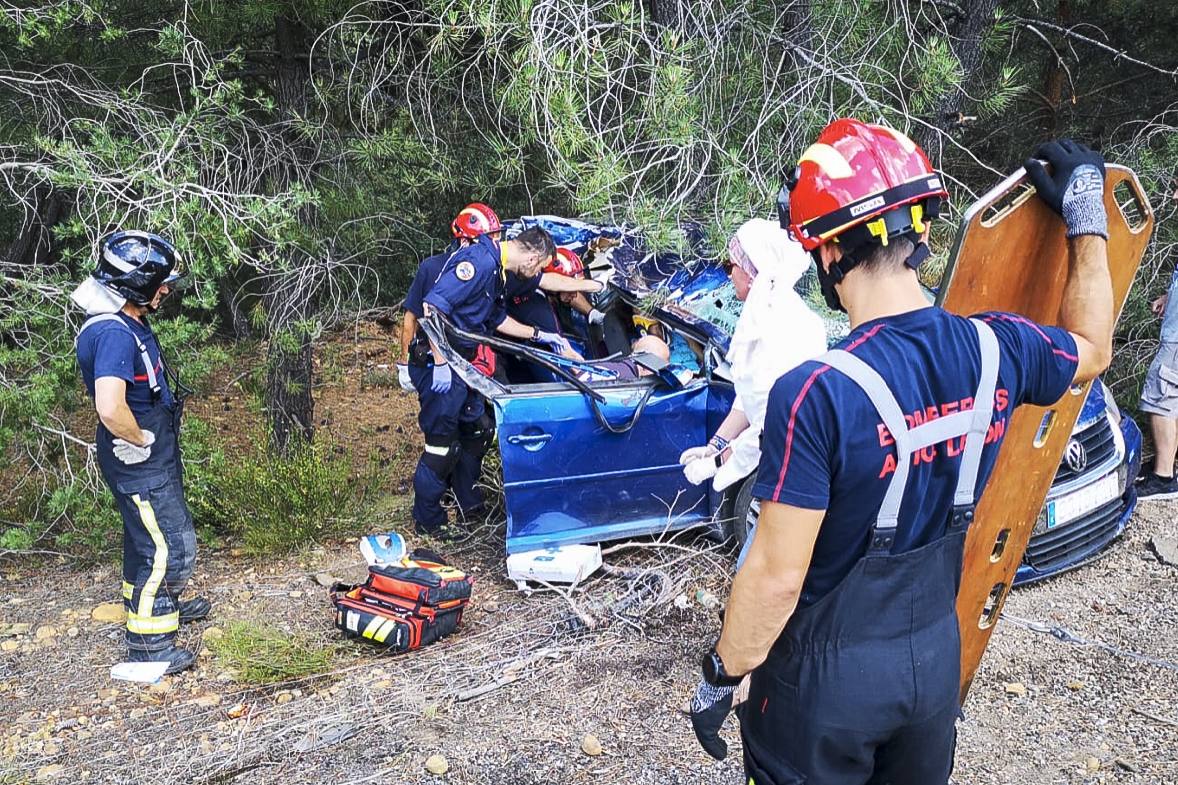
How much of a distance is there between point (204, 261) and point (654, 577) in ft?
10.1

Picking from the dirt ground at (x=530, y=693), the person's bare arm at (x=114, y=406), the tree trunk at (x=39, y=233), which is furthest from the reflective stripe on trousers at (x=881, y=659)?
the tree trunk at (x=39, y=233)

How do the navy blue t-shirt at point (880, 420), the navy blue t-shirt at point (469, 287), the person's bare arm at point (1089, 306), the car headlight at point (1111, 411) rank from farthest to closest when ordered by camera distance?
the navy blue t-shirt at point (469, 287) < the car headlight at point (1111, 411) < the person's bare arm at point (1089, 306) < the navy blue t-shirt at point (880, 420)

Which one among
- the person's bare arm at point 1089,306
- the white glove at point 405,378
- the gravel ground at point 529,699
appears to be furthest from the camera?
the white glove at point 405,378

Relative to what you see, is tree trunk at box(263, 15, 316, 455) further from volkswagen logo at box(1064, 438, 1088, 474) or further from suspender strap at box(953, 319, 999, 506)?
suspender strap at box(953, 319, 999, 506)

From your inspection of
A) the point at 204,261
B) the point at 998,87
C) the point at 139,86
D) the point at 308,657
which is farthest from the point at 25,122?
the point at 998,87

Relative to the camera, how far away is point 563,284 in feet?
20.5

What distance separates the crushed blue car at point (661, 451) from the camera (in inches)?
196

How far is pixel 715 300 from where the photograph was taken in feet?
17.8

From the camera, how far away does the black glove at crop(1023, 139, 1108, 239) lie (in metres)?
2.19

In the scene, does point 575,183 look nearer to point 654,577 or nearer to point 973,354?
point 654,577

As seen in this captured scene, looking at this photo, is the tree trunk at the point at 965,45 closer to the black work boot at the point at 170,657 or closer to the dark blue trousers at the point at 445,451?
the dark blue trousers at the point at 445,451

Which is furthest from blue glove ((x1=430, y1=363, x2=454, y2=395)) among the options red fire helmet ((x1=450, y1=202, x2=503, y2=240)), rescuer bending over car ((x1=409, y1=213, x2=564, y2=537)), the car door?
red fire helmet ((x1=450, y1=202, x2=503, y2=240))

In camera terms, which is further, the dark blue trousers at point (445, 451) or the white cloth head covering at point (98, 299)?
the dark blue trousers at point (445, 451)

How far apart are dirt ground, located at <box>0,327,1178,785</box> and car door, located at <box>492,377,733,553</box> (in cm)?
28
